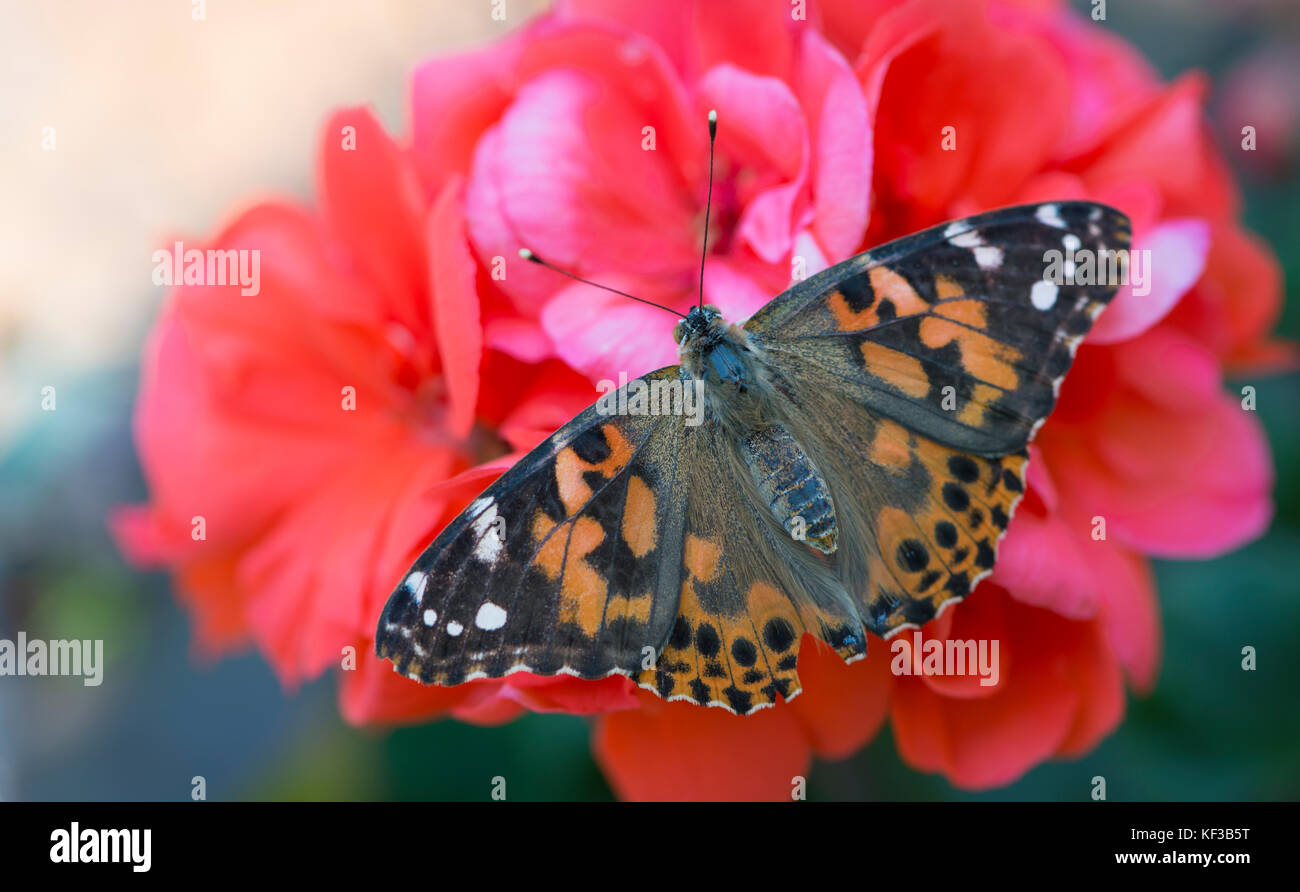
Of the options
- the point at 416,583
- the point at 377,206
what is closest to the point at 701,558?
the point at 416,583

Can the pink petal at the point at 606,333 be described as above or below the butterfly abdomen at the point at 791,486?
above

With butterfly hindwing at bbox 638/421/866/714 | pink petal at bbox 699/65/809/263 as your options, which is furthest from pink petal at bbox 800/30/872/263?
butterfly hindwing at bbox 638/421/866/714

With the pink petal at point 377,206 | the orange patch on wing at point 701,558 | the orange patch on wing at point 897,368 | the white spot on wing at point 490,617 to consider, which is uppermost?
the pink petal at point 377,206

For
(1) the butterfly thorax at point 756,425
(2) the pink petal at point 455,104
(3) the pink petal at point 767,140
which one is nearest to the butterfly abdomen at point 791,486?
(1) the butterfly thorax at point 756,425

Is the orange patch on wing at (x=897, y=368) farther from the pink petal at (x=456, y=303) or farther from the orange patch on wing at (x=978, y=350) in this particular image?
the pink petal at (x=456, y=303)

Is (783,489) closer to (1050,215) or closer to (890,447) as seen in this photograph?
(890,447)

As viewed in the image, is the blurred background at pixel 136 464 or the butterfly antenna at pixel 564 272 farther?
the blurred background at pixel 136 464
